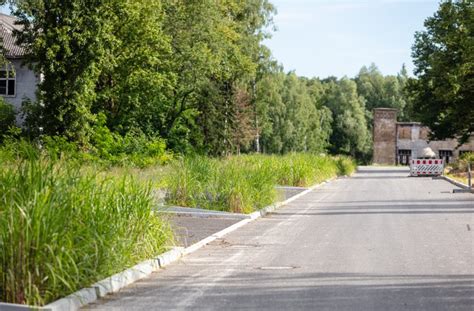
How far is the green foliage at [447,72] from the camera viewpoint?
41219 millimetres

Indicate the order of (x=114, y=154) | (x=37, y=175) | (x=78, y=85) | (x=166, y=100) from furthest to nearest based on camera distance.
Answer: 1. (x=166, y=100)
2. (x=114, y=154)
3. (x=78, y=85)
4. (x=37, y=175)

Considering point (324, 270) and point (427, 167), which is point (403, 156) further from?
point (324, 270)

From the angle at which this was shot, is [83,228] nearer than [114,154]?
Yes

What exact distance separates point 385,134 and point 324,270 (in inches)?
4542

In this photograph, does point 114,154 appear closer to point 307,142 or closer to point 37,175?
point 37,175

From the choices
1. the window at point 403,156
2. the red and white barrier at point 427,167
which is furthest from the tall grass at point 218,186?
the window at point 403,156

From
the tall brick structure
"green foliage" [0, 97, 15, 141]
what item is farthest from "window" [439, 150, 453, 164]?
"green foliage" [0, 97, 15, 141]

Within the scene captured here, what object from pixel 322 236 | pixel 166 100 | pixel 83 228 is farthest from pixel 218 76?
pixel 83 228

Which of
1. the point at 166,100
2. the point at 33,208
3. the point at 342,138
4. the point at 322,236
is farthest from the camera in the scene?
the point at 342,138

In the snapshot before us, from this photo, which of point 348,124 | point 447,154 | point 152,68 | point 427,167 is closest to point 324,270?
point 152,68

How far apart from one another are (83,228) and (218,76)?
4810 cm

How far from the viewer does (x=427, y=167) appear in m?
61.2

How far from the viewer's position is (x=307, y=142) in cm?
10238

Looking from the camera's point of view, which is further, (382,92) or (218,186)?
(382,92)
